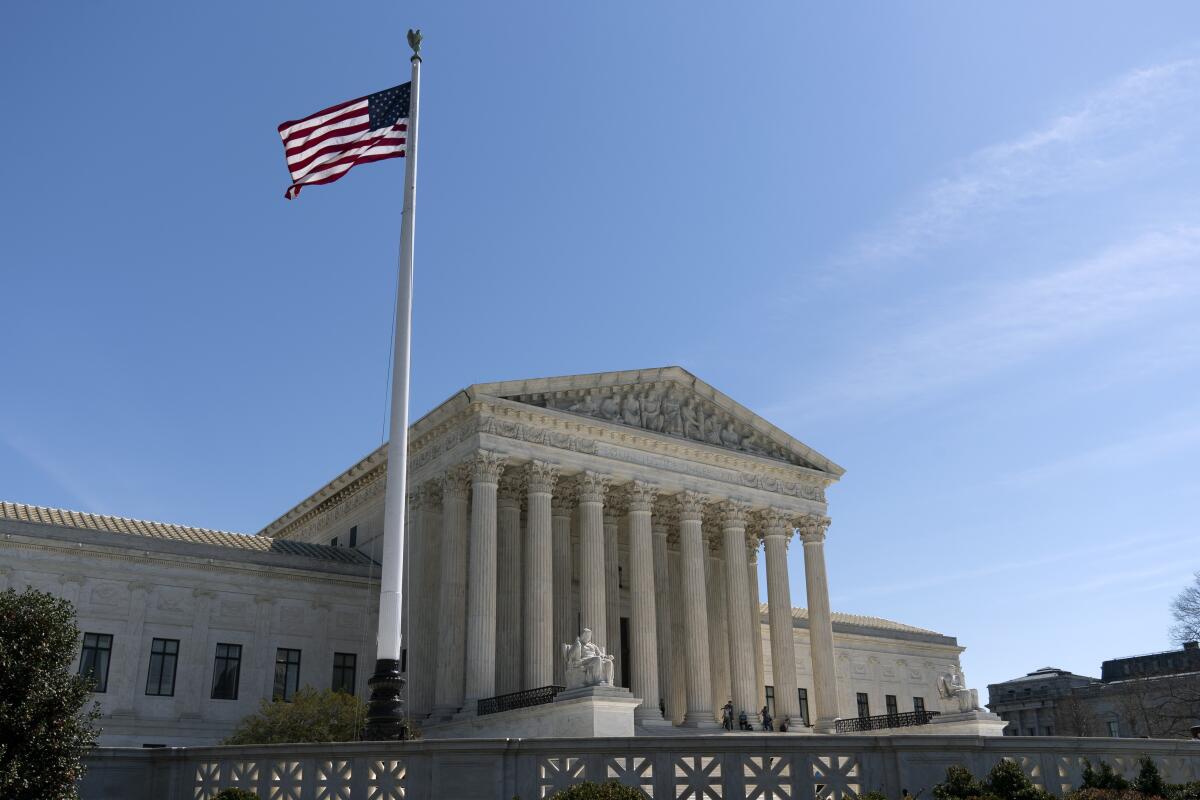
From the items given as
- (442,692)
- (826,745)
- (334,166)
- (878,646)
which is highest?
(334,166)

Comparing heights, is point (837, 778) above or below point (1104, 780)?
above

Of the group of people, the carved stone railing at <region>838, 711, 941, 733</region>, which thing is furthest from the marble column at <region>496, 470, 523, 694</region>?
the carved stone railing at <region>838, 711, 941, 733</region>

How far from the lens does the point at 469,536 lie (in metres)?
45.9

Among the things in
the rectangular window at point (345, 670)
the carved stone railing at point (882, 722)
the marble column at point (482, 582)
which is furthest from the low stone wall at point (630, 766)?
the carved stone railing at point (882, 722)

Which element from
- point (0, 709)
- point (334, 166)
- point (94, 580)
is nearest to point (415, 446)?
point (94, 580)

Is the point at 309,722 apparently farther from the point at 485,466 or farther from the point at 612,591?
the point at 612,591

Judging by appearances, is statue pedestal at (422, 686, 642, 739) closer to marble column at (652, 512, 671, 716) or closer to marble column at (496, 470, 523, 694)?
marble column at (496, 470, 523, 694)

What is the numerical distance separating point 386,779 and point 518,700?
22.7m

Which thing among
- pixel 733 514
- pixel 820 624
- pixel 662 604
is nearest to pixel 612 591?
pixel 662 604

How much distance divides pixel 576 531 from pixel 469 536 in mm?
8274

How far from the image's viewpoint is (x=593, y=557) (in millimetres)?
45562

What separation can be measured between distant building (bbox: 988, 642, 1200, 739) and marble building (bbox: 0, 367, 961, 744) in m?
41.9

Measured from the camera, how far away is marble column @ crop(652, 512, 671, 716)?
51.0m

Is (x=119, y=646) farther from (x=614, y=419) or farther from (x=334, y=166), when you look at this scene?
(x=334, y=166)
